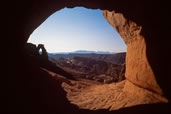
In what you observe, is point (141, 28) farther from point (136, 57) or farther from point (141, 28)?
point (136, 57)

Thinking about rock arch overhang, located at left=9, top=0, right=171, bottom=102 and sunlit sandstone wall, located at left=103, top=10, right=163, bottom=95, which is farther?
sunlit sandstone wall, located at left=103, top=10, right=163, bottom=95

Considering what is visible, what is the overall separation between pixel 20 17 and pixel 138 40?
4.02 metres

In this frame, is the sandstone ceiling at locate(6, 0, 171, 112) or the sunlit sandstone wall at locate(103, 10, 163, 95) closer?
the sandstone ceiling at locate(6, 0, 171, 112)

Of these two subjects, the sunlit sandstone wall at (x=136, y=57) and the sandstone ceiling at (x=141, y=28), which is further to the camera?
the sunlit sandstone wall at (x=136, y=57)

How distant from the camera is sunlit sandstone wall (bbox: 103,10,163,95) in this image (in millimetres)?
5137

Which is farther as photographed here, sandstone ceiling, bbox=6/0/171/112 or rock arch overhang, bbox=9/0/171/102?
rock arch overhang, bbox=9/0/171/102

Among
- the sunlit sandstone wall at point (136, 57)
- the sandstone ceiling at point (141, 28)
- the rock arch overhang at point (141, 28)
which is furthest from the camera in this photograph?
the sunlit sandstone wall at point (136, 57)

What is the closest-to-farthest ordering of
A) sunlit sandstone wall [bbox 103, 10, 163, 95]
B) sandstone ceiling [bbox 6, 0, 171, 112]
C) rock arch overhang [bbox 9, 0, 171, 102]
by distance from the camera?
sandstone ceiling [bbox 6, 0, 171, 112], rock arch overhang [bbox 9, 0, 171, 102], sunlit sandstone wall [bbox 103, 10, 163, 95]

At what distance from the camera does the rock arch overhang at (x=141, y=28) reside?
462cm

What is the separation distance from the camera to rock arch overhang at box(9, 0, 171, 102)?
15.1ft

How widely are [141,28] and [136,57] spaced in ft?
3.71

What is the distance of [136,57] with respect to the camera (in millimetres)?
5918

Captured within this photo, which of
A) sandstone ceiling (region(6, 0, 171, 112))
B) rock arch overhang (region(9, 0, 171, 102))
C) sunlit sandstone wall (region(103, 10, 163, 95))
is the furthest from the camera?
sunlit sandstone wall (region(103, 10, 163, 95))

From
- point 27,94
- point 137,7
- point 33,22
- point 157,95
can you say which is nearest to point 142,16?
point 137,7
